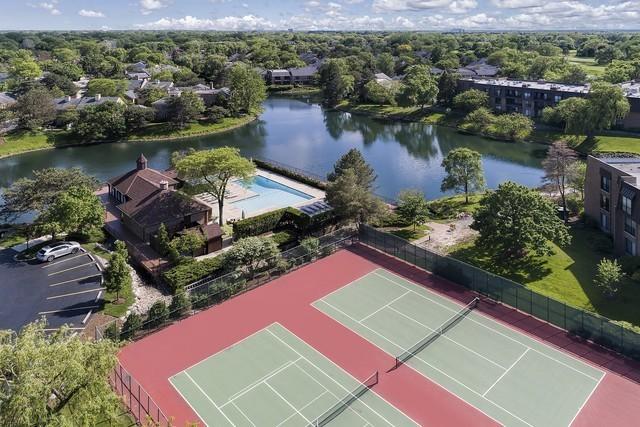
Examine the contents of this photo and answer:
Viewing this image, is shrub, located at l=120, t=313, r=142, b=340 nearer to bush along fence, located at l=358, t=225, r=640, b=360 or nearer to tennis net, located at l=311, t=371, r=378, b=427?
tennis net, located at l=311, t=371, r=378, b=427

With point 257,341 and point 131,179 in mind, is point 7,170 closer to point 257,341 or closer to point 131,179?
point 131,179

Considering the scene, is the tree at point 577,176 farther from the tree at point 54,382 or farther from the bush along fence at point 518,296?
the tree at point 54,382

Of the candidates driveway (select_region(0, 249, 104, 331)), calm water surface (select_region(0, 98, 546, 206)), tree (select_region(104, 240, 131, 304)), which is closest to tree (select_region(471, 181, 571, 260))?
calm water surface (select_region(0, 98, 546, 206))

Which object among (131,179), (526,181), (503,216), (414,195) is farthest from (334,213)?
(526,181)

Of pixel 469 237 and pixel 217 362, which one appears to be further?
pixel 469 237

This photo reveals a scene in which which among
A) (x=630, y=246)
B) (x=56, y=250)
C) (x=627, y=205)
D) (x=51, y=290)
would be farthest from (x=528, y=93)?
(x=51, y=290)

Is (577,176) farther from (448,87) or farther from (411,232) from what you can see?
(448,87)
